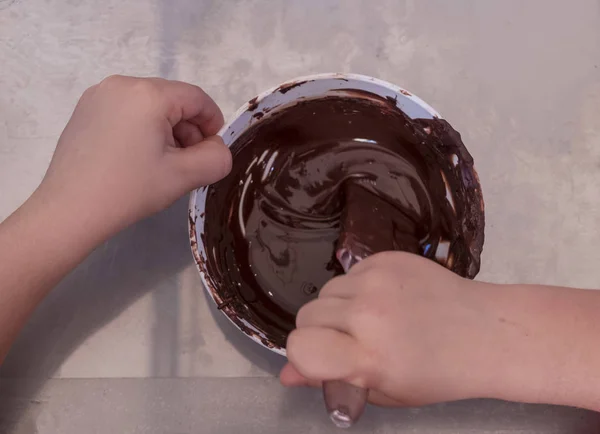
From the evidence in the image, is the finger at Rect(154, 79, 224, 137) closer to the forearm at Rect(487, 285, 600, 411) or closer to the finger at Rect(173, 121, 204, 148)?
the finger at Rect(173, 121, 204, 148)

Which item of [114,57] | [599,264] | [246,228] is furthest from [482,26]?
[114,57]

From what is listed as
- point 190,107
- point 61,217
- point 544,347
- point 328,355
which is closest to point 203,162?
point 190,107

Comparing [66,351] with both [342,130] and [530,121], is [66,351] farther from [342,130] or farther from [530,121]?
[530,121]

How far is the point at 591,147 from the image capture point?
991 millimetres

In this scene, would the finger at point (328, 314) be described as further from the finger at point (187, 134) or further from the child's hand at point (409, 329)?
the finger at point (187, 134)

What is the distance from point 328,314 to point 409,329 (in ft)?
0.29

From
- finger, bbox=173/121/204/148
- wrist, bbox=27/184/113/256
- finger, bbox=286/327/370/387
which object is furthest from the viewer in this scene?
finger, bbox=173/121/204/148

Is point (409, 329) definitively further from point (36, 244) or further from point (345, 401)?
point (36, 244)

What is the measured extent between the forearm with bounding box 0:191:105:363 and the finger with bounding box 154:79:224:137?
7.0 inches

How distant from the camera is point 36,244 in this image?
72 centimetres

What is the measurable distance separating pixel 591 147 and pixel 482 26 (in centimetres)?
29

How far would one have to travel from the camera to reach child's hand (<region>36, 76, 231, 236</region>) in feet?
2.35

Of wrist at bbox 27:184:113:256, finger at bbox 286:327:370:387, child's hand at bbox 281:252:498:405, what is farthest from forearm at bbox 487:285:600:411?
wrist at bbox 27:184:113:256

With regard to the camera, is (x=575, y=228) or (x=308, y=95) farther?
(x=575, y=228)
